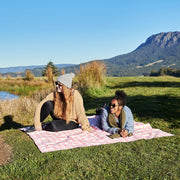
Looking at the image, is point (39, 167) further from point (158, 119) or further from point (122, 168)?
point (158, 119)

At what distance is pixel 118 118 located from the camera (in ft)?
12.5

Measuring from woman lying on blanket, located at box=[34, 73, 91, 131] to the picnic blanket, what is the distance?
0.42 ft

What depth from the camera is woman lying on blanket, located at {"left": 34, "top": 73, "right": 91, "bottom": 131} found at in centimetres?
368

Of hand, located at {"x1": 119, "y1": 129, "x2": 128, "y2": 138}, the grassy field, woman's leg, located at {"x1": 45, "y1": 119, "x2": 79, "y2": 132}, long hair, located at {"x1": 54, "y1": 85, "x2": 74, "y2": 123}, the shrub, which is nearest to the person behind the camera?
the grassy field

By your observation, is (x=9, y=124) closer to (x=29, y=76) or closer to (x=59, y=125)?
(x=59, y=125)

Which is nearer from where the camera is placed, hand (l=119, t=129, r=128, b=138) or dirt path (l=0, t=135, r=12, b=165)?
dirt path (l=0, t=135, r=12, b=165)

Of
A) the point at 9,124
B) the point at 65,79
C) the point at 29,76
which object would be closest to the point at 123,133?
the point at 65,79

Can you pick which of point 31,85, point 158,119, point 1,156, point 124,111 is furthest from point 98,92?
point 31,85

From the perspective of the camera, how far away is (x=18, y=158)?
A: 2803mm

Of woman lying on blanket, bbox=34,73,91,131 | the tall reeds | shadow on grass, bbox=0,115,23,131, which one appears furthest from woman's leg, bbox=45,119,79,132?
the tall reeds

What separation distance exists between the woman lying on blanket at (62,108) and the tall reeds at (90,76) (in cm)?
550

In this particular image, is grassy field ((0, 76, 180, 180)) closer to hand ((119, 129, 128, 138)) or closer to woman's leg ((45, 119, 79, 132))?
hand ((119, 129, 128, 138))

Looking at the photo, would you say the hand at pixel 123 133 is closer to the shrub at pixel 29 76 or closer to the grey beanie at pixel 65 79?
the grey beanie at pixel 65 79

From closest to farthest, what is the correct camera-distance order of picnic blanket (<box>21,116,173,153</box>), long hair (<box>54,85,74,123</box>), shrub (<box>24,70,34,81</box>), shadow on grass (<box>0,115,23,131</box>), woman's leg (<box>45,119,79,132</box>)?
picnic blanket (<box>21,116,173,153</box>), long hair (<box>54,85,74,123</box>), woman's leg (<box>45,119,79,132</box>), shadow on grass (<box>0,115,23,131</box>), shrub (<box>24,70,34,81</box>)
